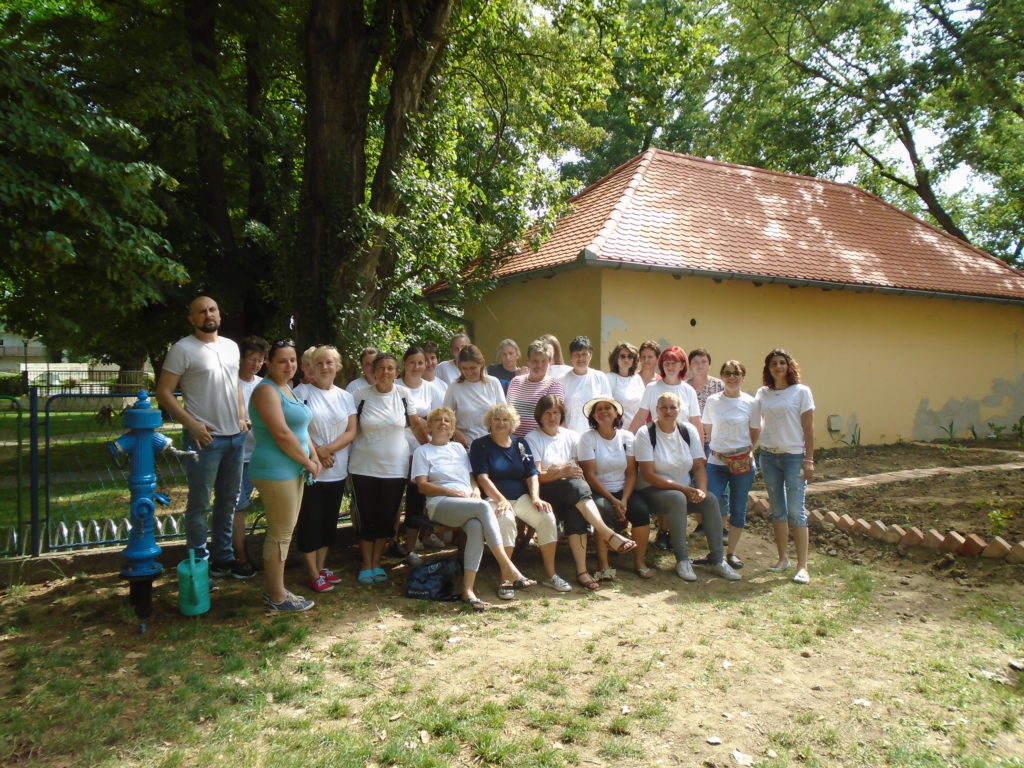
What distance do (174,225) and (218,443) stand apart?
673 cm

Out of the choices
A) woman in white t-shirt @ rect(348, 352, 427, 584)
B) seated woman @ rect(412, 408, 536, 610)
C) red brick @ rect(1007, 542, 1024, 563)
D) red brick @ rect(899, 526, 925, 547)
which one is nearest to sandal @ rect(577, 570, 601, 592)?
seated woman @ rect(412, 408, 536, 610)

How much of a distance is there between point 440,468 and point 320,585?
1.16 meters

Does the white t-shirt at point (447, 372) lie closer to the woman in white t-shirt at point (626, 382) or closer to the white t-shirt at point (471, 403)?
the white t-shirt at point (471, 403)

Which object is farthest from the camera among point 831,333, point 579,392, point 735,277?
point 831,333

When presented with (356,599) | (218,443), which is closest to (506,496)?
(356,599)

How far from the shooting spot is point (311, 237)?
22.6 ft

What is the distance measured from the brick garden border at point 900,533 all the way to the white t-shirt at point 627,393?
1789mm

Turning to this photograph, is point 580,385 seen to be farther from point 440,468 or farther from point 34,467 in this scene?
point 34,467

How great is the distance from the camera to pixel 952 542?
5.58 meters

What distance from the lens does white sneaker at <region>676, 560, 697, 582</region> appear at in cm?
545

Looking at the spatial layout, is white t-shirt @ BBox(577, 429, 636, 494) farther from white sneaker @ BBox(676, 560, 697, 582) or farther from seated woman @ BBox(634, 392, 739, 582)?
white sneaker @ BBox(676, 560, 697, 582)

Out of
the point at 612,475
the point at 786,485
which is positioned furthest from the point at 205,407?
the point at 786,485

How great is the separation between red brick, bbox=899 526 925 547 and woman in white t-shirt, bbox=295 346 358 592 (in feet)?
14.8

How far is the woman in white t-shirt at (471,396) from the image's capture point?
567 cm
